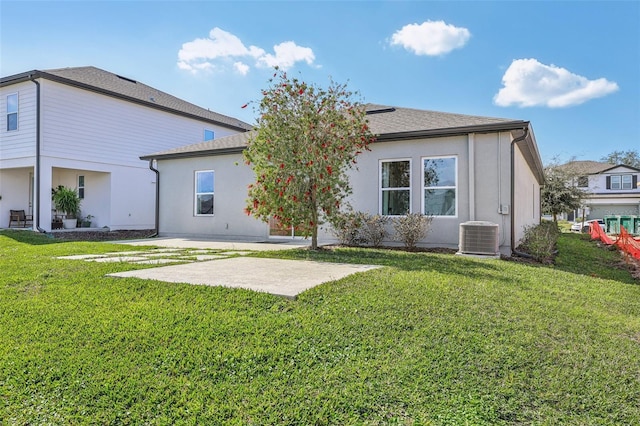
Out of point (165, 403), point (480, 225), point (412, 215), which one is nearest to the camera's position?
point (165, 403)

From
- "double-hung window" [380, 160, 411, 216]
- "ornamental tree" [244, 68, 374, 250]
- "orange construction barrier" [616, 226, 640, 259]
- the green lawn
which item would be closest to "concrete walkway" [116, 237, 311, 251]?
"ornamental tree" [244, 68, 374, 250]

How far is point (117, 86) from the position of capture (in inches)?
686

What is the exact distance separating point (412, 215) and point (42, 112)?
1362 cm

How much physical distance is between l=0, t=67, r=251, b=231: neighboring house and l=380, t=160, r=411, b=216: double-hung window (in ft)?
40.5

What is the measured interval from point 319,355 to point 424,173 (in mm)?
7314

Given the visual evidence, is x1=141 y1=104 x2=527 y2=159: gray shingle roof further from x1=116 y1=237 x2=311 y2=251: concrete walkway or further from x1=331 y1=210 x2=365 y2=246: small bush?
x1=116 y1=237 x2=311 y2=251: concrete walkway

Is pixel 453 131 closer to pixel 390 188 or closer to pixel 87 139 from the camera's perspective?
pixel 390 188

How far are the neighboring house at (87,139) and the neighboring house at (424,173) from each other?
5402mm

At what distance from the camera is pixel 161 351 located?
3.15 m

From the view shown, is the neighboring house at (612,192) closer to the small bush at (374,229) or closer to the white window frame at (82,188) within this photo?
the small bush at (374,229)

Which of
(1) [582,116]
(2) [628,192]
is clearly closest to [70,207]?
(1) [582,116]

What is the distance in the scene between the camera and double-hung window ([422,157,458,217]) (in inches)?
363

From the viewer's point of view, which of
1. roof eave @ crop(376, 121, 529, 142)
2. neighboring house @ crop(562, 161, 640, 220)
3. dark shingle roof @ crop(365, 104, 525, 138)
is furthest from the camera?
neighboring house @ crop(562, 161, 640, 220)

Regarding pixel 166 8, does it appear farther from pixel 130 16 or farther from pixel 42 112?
pixel 42 112
